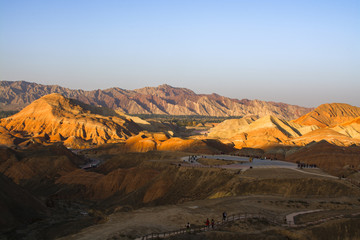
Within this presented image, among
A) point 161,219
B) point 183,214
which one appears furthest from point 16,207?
point 183,214

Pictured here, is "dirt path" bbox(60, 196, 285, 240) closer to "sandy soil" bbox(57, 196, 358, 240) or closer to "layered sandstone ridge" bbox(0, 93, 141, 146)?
"sandy soil" bbox(57, 196, 358, 240)

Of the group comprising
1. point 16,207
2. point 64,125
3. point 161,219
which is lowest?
point 16,207

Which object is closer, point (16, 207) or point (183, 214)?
point (183, 214)

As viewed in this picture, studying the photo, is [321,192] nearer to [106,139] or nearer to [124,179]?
[124,179]

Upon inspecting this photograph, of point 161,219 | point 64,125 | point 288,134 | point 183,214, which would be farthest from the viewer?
point 64,125

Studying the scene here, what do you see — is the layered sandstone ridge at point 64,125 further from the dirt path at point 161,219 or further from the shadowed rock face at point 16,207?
the dirt path at point 161,219

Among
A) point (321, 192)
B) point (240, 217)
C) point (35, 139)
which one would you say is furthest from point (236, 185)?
point (35, 139)

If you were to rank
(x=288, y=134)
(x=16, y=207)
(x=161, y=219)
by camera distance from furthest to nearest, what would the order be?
(x=288, y=134) < (x=16, y=207) < (x=161, y=219)

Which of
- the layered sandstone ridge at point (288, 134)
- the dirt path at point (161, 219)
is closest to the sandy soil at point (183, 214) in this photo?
the dirt path at point (161, 219)

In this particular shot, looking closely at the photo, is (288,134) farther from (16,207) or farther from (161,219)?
(161,219)
